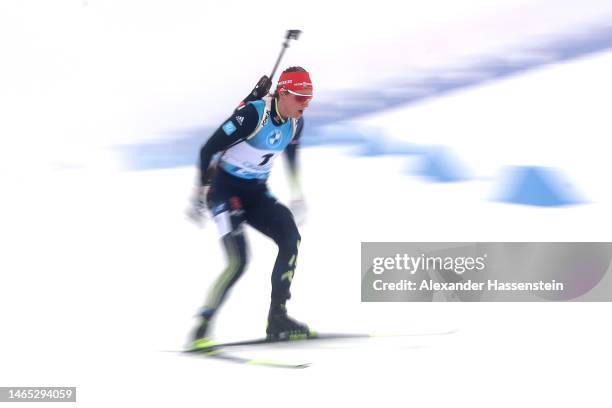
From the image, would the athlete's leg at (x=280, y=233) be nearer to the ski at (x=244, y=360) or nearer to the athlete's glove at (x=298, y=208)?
the athlete's glove at (x=298, y=208)

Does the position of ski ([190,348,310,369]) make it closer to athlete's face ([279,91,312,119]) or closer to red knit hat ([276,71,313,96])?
athlete's face ([279,91,312,119])

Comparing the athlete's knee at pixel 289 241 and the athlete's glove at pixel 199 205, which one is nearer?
the athlete's glove at pixel 199 205

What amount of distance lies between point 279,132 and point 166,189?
2.52 m

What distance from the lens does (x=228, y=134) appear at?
5.80 m

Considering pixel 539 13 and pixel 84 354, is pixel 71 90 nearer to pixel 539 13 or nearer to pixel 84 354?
pixel 84 354

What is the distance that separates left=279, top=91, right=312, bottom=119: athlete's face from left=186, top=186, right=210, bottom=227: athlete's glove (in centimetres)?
72

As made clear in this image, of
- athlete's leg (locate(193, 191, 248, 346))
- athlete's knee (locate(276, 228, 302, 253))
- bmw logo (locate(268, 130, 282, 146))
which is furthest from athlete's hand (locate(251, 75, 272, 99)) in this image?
athlete's knee (locate(276, 228, 302, 253))

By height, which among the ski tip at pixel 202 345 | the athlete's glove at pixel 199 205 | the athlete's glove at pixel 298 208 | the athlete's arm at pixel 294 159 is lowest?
the ski tip at pixel 202 345

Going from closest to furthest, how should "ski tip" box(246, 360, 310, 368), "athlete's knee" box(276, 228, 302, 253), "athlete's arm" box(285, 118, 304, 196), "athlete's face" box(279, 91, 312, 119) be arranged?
"ski tip" box(246, 360, 310, 368) < "athlete's face" box(279, 91, 312, 119) < "athlete's knee" box(276, 228, 302, 253) < "athlete's arm" box(285, 118, 304, 196)

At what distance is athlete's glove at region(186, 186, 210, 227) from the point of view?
5.81 m

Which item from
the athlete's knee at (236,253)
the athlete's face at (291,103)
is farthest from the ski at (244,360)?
the athlete's face at (291,103)

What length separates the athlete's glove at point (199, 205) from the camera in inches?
229

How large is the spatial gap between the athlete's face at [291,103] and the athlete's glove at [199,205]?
72 cm

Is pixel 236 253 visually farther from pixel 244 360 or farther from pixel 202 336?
pixel 244 360
